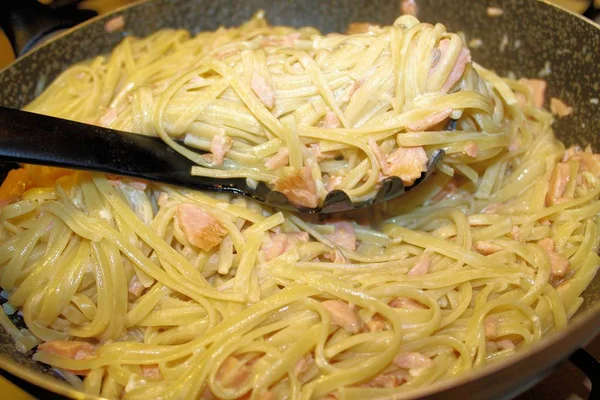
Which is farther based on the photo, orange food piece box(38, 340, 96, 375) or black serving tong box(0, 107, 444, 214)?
orange food piece box(38, 340, 96, 375)

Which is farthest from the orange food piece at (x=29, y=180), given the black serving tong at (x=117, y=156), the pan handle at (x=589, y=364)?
the pan handle at (x=589, y=364)

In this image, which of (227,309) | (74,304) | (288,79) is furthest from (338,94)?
(74,304)

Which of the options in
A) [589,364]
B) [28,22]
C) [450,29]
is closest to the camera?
[589,364]

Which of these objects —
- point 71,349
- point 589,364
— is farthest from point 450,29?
point 71,349

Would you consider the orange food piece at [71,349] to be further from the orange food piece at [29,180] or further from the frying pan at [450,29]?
the orange food piece at [29,180]

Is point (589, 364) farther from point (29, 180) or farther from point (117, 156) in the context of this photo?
point (29, 180)

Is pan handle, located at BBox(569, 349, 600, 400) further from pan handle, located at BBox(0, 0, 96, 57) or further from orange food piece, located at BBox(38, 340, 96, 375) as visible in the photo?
pan handle, located at BBox(0, 0, 96, 57)

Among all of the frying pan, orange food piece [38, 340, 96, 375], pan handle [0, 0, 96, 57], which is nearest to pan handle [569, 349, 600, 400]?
the frying pan
